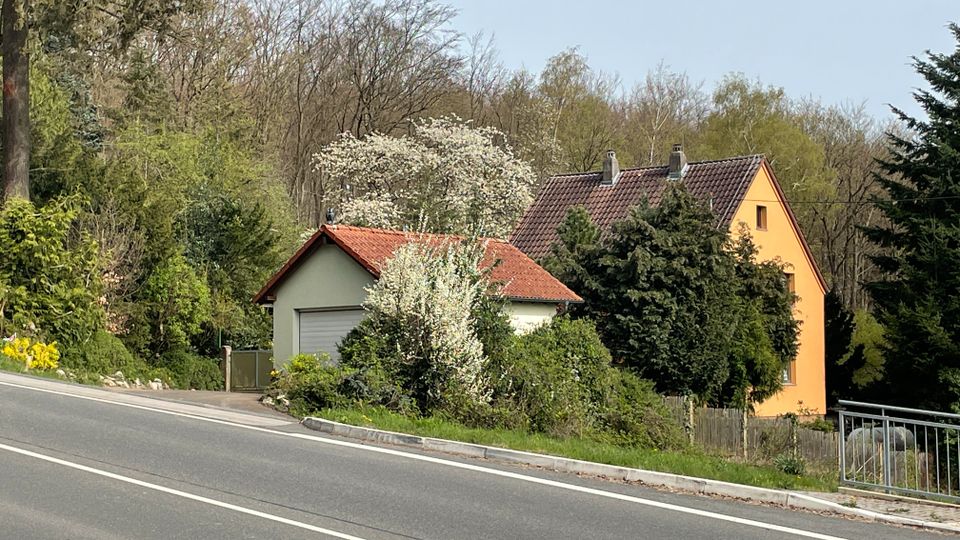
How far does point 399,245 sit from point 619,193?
19.1 metres

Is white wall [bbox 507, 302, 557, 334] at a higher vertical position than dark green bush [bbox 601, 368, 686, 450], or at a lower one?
higher

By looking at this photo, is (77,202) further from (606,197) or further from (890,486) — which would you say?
(890,486)

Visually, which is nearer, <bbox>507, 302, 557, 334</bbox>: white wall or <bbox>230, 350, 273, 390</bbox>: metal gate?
<bbox>507, 302, 557, 334</bbox>: white wall

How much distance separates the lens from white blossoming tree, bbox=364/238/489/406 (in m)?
20.0

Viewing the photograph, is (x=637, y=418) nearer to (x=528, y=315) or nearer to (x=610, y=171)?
(x=528, y=315)

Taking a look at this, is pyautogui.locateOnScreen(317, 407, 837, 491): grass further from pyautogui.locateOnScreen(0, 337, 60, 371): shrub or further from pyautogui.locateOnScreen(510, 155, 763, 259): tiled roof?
pyautogui.locateOnScreen(510, 155, 763, 259): tiled roof

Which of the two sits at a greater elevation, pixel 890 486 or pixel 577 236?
pixel 577 236

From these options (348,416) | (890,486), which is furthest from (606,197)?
(890,486)

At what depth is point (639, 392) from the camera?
26.4 meters

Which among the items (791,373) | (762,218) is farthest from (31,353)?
(791,373)

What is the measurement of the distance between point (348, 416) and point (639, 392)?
1030 centimetres

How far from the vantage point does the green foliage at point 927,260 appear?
103 ft

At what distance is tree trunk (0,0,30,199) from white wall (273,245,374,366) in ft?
27.9

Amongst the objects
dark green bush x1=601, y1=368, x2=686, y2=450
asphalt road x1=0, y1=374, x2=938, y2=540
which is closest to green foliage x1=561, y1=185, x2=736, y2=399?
dark green bush x1=601, y1=368, x2=686, y2=450
